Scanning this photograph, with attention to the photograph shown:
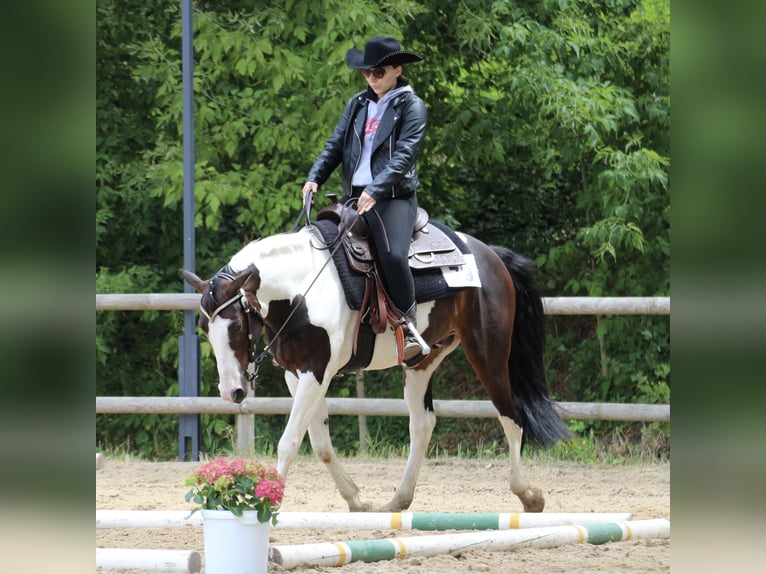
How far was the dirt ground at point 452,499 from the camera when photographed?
4.37 m

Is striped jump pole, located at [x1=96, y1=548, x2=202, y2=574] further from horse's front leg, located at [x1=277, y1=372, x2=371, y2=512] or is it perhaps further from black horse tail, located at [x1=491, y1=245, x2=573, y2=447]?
black horse tail, located at [x1=491, y1=245, x2=573, y2=447]

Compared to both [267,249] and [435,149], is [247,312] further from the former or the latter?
[435,149]

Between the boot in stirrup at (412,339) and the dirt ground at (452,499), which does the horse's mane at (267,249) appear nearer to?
the boot in stirrup at (412,339)

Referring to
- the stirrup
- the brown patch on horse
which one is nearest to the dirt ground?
the brown patch on horse

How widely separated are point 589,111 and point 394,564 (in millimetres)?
6326

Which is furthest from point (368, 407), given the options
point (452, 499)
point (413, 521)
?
point (413, 521)

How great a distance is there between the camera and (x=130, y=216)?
11086mm

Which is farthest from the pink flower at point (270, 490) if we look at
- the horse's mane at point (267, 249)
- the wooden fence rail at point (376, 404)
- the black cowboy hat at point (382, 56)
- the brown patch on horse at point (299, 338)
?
the wooden fence rail at point (376, 404)

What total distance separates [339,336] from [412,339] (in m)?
0.42

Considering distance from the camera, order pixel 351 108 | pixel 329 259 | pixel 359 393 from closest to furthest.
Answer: pixel 329 259 < pixel 351 108 < pixel 359 393

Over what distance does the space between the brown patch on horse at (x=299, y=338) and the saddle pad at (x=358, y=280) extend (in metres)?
0.27
